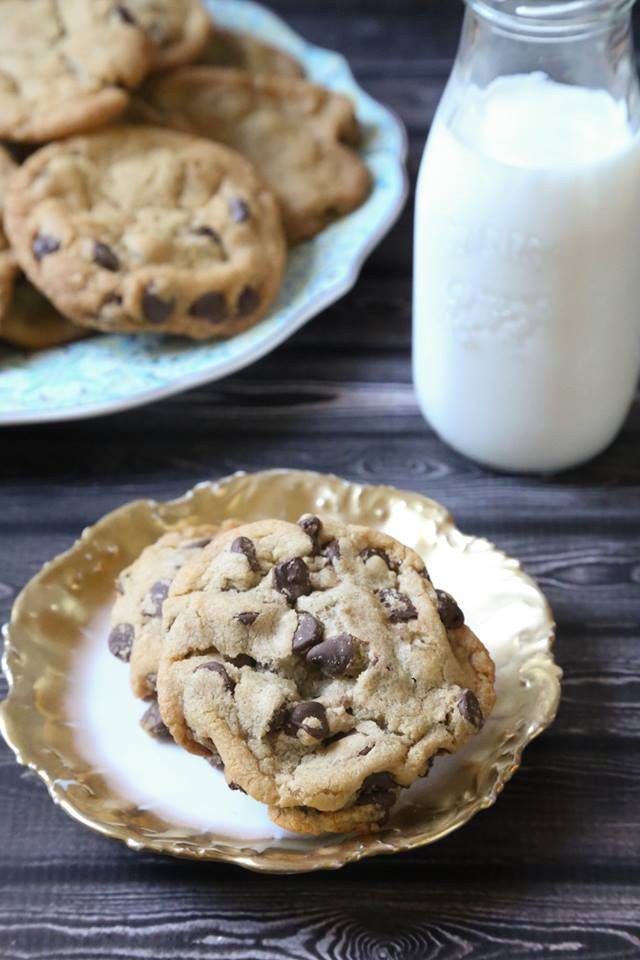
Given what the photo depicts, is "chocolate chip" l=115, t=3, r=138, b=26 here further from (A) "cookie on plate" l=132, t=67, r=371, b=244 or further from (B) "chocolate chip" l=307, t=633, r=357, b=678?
(B) "chocolate chip" l=307, t=633, r=357, b=678

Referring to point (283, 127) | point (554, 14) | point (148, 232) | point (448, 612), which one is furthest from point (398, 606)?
point (283, 127)

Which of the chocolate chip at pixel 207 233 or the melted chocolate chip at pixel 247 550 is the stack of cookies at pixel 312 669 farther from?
the chocolate chip at pixel 207 233

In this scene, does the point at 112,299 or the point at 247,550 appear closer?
the point at 247,550

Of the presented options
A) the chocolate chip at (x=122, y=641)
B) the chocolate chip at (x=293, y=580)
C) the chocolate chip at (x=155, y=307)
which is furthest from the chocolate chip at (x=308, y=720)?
the chocolate chip at (x=155, y=307)

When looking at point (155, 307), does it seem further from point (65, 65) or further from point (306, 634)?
point (306, 634)

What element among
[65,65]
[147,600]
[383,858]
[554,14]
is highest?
[554,14]

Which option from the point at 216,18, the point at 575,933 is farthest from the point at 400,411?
the point at 216,18
